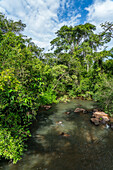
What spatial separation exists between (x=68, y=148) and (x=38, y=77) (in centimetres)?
523

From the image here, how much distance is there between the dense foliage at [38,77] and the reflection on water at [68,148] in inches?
32.6

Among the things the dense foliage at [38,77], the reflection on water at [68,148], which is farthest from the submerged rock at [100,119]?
the dense foliage at [38,77]

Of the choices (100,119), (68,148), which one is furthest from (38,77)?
(100,119)

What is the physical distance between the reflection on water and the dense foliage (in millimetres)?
827

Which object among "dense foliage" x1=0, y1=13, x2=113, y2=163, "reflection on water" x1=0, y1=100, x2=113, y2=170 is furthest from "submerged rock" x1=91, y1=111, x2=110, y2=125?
"dense foliage" x1=0, y1=13, x2=113, y2=163

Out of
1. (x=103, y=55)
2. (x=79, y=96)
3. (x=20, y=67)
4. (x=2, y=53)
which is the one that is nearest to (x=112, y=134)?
(x=20, y=67)

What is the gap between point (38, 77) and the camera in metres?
4.79

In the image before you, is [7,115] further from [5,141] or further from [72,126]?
[72,126]

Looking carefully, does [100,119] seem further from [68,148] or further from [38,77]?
[38,77]

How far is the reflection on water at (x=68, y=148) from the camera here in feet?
16.8

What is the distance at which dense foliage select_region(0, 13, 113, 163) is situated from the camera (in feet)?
13.0

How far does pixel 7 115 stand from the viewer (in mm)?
4438

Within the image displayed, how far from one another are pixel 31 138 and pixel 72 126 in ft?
13.3

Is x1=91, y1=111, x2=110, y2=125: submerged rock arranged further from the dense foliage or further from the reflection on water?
the dense foliage
